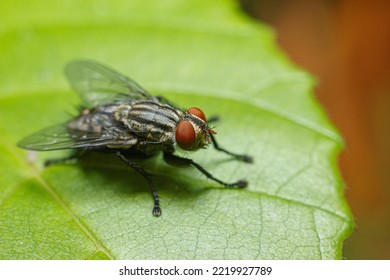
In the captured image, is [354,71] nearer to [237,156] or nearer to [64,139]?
[237,156]

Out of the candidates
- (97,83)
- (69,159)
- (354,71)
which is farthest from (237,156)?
(354,71)

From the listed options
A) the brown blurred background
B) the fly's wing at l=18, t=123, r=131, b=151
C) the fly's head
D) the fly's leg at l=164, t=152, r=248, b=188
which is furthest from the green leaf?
the brown blurred background

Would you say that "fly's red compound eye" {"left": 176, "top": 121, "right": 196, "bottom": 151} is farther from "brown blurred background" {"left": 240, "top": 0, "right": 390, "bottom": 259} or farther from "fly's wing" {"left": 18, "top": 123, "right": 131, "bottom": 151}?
"brown blurred background" {"left": 240, "top": 0, "right": 390, "bottom": 259}

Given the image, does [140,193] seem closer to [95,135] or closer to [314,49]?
[95,135]

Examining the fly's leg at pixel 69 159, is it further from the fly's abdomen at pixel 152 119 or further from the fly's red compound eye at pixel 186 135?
the fly's red compound eye at pixel 186 135

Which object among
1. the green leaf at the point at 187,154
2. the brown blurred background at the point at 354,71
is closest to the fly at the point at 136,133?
the green leaf at the point at 187,154

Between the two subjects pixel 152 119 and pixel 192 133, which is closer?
pixel 192 133
